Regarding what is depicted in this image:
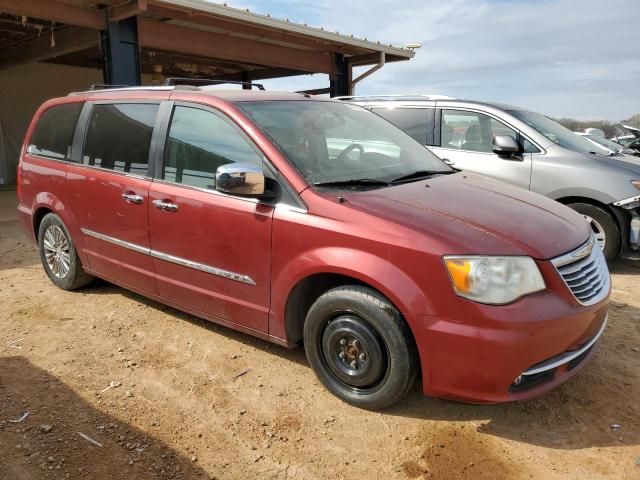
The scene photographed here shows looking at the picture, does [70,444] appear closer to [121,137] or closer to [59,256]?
[121,137]

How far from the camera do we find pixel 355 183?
309cm

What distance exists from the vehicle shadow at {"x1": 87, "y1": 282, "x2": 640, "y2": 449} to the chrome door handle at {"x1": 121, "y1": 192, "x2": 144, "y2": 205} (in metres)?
1.53

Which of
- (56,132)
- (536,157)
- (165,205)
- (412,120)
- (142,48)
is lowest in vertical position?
(165,205)

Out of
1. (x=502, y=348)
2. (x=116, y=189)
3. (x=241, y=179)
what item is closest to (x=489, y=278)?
(x=502, y=348)

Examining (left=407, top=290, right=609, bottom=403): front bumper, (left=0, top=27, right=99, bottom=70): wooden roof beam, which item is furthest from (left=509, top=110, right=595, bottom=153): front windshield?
(left=0, top=27, right=99, bottom=70): wooden roof beam

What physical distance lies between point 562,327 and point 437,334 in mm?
600

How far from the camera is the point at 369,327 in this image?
8.90 ft

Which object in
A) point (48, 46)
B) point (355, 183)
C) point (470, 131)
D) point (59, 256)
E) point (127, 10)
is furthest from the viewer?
point (48, 46)

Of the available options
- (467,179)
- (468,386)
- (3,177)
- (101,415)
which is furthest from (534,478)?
(3,177)

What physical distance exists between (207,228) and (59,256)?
2.28 meters

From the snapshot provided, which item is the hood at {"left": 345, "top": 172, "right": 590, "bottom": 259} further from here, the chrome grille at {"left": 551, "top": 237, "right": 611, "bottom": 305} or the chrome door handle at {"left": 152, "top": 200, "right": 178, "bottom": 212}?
the chrome door handle at {"left": 152, "top": 200, "right": 178, "bottom": 212}

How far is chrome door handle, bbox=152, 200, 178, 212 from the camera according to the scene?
11.3ft

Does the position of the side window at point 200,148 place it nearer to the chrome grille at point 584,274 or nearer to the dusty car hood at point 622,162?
the chrome grille at point 584,274

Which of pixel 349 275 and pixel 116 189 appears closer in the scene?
pixel 349 275
